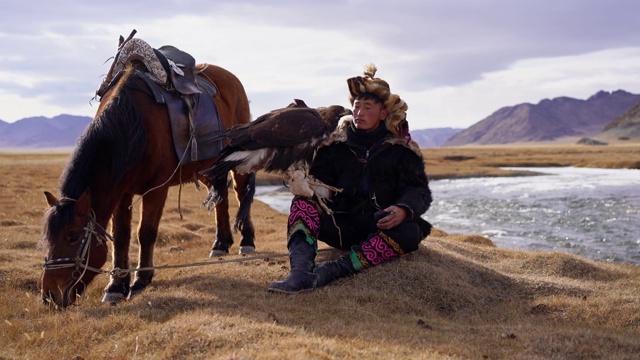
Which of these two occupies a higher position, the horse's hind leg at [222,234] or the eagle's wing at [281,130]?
the eagle's wing at [281,130]

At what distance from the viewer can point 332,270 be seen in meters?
5.19

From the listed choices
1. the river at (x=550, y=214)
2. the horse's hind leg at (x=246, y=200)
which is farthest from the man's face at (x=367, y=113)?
the river at (x=550, y=214)

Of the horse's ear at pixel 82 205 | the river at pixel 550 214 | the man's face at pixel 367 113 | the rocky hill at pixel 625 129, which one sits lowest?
the river at pixel 550 214

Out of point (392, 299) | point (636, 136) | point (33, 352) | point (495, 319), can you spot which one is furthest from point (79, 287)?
point (636, 136)

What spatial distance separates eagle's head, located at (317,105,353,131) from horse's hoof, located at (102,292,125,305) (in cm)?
248

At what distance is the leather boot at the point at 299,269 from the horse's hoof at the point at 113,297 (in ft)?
4.61

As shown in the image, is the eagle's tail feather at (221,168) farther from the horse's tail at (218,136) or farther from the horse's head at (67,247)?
the horse's head at (67,247)

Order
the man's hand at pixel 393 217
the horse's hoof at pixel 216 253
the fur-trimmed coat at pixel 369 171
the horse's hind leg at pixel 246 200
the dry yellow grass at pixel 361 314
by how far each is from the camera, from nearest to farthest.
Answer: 1. the dry yellow grass at pixel 361 314
2. the man's hand at pixel 393 217
3. the fur-trimmed coat at pixel 369 171
4. the horse's hind leg at pixel 246 200
5. the horse's hoof at pixel 216 253

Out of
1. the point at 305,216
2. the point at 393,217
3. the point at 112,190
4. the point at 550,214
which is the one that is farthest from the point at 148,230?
the point at 550,214

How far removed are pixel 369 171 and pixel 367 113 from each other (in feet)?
1.77

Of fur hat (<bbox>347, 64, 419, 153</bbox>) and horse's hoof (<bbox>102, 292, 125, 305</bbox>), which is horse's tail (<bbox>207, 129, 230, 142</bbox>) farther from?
horse's hoof (<bbox>102, 292, 125, 305</bbox>)

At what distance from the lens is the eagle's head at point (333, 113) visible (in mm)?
5734

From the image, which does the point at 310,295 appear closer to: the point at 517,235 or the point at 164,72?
the point at 164,72

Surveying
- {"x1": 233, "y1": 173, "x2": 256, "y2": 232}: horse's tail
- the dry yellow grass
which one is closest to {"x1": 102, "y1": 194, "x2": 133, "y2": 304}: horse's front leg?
the dry yellow grass
